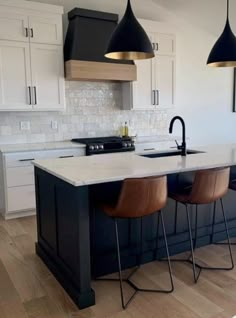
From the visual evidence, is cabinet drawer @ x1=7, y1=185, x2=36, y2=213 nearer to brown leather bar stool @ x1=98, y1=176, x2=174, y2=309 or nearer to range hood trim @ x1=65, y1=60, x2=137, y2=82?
range hood trim @ x1=65, y1=60, x2=137, y2=82

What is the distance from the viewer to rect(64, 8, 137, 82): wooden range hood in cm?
445

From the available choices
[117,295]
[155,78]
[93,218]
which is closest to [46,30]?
[155,78]

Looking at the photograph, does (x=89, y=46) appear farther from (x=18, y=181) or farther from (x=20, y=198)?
(x=20, y=198)

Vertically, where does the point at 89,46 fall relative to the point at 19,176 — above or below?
above

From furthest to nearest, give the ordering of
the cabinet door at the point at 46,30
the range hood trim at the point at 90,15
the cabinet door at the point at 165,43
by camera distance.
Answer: the cabinet door at the point at 165,43 < the range hood trim at the point at 90,15 < the cabinet door at the point at 46,30

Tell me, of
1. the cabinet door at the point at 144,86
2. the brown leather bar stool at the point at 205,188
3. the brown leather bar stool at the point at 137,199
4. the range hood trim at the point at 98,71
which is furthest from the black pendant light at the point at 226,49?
the cabinet door at the point at 144,86

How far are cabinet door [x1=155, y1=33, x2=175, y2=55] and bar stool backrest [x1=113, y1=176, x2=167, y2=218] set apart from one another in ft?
11.1

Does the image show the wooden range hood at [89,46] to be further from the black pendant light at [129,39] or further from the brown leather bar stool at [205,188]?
the brown leather bar stool at [205,188]

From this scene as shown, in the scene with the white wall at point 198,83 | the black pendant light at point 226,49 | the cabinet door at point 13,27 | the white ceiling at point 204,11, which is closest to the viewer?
the black pendant light at point 226,49

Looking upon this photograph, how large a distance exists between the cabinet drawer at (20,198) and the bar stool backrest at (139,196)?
87.7 inches

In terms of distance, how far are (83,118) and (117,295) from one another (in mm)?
3144

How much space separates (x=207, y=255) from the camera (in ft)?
10.2

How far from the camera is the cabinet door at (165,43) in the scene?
5145 millimetres

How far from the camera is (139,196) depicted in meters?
2.28
